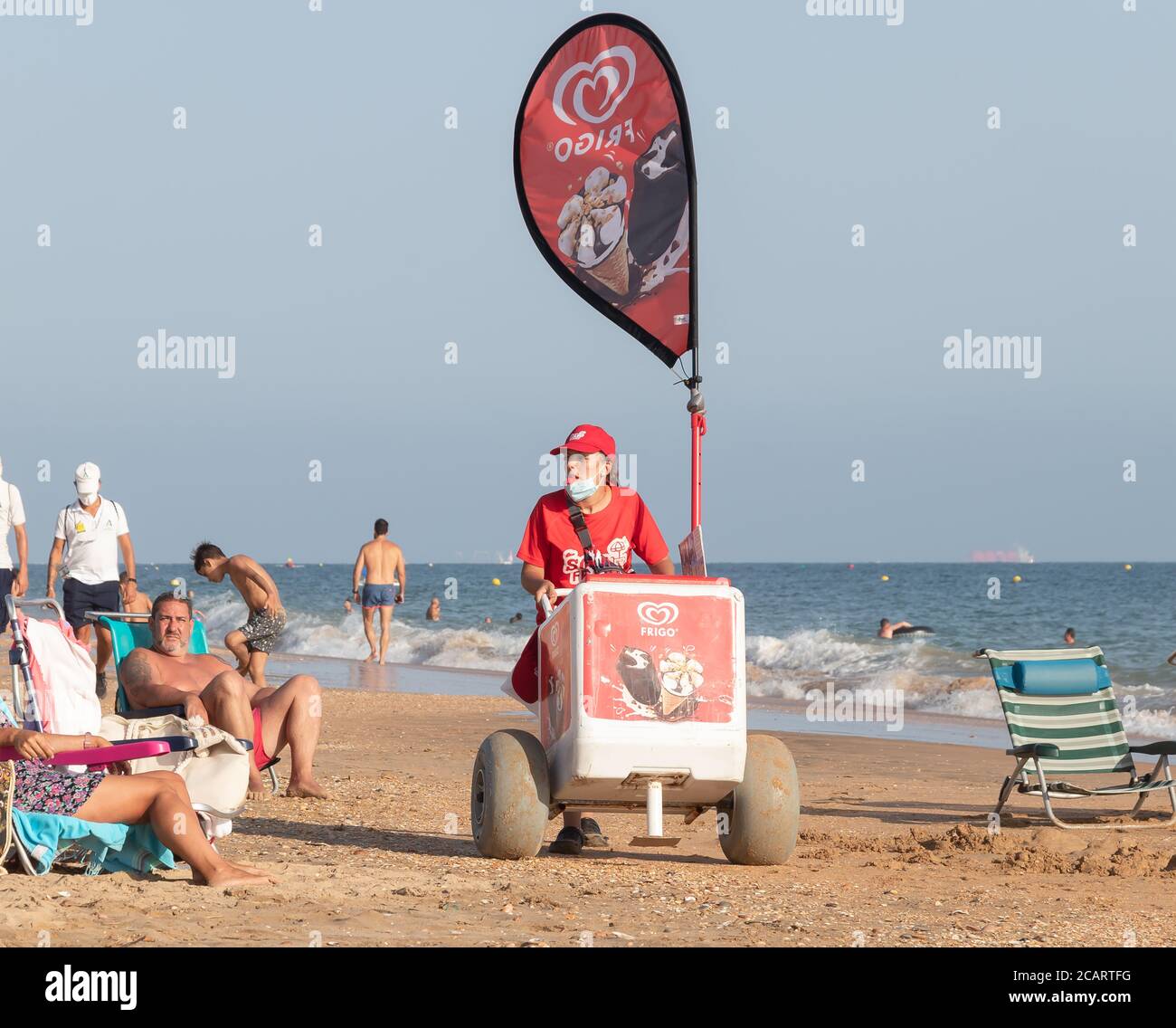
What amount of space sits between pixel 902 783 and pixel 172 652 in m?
4.83

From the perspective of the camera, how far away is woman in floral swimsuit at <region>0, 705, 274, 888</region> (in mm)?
5430

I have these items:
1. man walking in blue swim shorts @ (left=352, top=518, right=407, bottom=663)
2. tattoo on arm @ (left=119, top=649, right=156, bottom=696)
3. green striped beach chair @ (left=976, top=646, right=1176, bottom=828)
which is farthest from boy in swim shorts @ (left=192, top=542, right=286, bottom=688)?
man walking in blue swim shorts @ (left=352, top=518, right=407, bottom=663)

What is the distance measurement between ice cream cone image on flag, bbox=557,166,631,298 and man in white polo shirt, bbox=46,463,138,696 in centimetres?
609

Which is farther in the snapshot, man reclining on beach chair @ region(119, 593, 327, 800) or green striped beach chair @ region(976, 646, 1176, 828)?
green striped beach chair @ region(976, 646, 1176, 828)

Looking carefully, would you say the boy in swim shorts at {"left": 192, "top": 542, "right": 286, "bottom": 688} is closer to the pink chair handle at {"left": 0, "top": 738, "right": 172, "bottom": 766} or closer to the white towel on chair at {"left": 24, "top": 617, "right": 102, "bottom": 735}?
the white towel on chair at {"left": 24, "top": 617, "right": 102, "bottom": 735}

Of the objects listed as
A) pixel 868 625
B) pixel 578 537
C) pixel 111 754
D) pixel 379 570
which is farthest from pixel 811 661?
pixel 111 754

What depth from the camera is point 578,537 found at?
6430 millimetres

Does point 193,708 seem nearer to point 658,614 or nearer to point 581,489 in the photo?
point 581,489

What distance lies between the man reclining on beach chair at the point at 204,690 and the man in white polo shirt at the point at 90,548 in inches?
163

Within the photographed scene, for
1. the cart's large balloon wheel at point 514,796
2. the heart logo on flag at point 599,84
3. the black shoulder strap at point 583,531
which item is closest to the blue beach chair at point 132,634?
the cart's large balloon wheel at point 514,796

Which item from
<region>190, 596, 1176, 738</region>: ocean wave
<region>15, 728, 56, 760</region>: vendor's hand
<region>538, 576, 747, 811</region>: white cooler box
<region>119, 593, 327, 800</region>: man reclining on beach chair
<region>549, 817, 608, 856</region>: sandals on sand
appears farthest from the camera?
<region>190, 596, 1176, 738</region>: ocean wave

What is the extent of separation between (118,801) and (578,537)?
6.65ft
